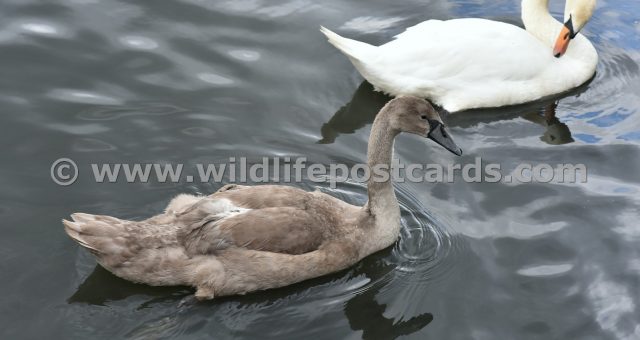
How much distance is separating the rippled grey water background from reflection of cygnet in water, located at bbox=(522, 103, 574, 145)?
2 cm

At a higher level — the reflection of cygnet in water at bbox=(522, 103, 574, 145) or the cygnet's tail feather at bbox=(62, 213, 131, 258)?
the cygnet's tail feather at bbox=(62, 213, 131, 258)

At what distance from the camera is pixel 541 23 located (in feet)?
32.0

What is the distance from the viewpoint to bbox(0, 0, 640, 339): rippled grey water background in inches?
250

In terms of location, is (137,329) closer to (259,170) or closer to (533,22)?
(259,170)

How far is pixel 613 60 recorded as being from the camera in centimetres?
1023

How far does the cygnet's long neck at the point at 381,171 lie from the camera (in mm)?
6859

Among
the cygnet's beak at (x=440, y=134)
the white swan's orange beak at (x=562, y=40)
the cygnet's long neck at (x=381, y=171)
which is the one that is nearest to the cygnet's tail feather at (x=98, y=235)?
the cygnet's long neck at (x=381, y=171)

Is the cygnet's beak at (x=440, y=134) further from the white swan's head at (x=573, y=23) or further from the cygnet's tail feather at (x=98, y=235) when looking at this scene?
the white swan's head at (x=573, y=23)

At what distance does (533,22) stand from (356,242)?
4.21 metres

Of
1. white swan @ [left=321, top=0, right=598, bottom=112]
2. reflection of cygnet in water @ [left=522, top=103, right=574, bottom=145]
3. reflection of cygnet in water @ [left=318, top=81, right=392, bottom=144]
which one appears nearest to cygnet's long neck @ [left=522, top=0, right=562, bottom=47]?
white swan @ [left=321, top=0, right=598, bottom=112]

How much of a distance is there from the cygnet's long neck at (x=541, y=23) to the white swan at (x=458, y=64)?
1.54 ft

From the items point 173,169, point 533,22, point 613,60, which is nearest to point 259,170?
point 173,169

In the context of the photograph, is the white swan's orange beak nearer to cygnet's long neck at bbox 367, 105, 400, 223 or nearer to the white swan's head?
the white swan's head

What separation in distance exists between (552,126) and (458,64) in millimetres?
A: 1137
